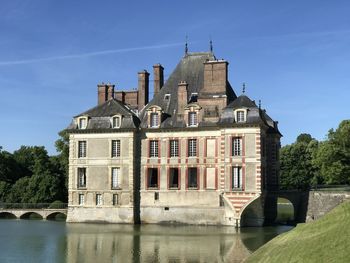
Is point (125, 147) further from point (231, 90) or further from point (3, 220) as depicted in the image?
point (3, 220)

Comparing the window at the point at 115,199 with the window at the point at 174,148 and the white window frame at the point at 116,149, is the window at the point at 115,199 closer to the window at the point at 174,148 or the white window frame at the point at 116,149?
the white window frame at the point at 116,149

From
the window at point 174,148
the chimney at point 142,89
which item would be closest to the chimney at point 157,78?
the chimney at point 142,89

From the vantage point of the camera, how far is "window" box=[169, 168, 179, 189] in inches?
1471

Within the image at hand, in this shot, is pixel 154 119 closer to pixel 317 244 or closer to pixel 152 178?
pixel 152 178

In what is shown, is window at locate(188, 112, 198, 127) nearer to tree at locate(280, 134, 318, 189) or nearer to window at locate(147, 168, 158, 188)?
window at locate(147, 168, 158, 188)

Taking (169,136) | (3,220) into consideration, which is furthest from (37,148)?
(169,136)

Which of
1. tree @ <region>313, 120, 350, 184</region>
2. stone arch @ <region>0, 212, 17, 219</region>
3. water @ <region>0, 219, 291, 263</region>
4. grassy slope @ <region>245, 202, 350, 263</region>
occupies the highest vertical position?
tree @ <region>313, 120, 350, 184</region>

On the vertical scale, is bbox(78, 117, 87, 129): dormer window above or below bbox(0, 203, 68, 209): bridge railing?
above

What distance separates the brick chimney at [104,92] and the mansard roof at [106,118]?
2931 millimetres

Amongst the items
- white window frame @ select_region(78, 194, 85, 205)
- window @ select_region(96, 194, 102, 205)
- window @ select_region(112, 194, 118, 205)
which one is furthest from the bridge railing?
window @ select_region(112, 194, 118, 205)

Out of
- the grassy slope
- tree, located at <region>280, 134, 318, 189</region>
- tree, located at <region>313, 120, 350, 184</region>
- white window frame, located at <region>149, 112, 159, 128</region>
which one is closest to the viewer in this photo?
the grassy slope

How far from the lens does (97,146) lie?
3862 centimetres

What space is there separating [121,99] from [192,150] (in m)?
8.96

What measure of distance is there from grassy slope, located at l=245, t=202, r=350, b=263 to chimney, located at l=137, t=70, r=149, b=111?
23.4m
